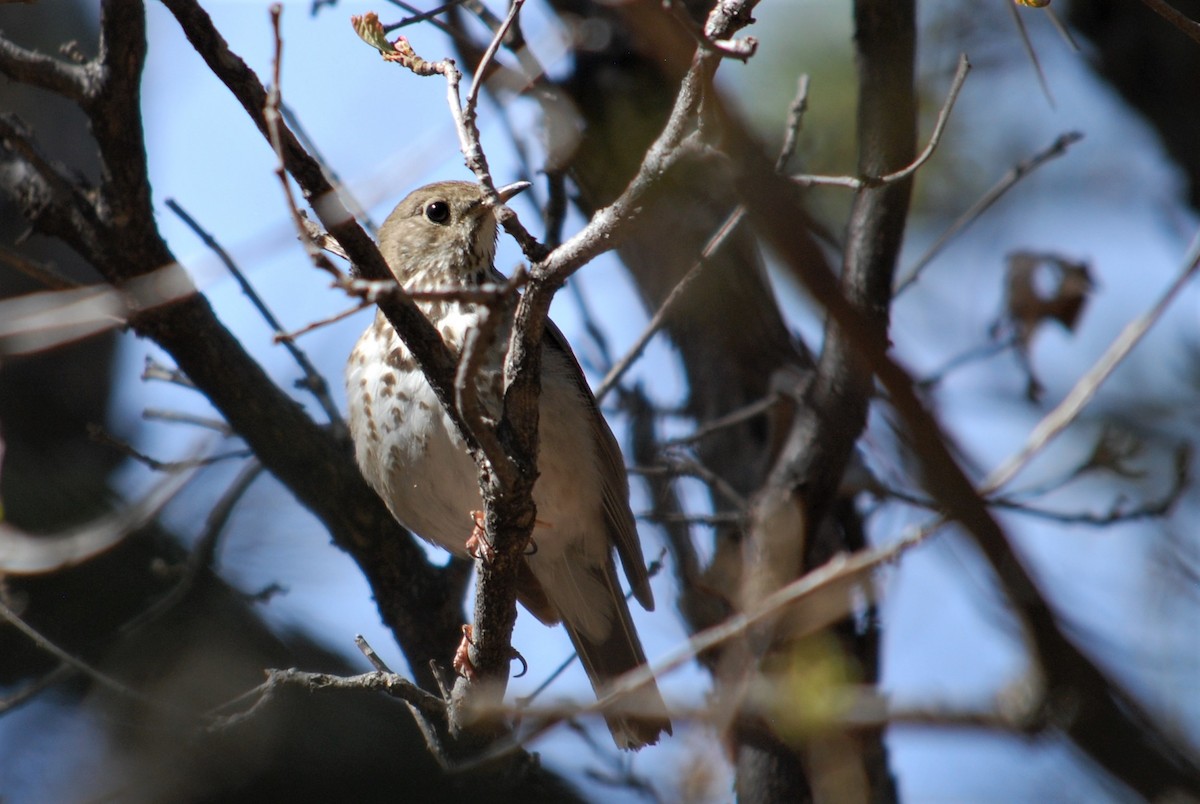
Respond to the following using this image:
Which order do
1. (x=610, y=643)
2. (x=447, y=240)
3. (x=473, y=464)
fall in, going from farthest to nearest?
1. (x=447, y=240)
2. (x=610, y=643)
3. (x=473, y=464)

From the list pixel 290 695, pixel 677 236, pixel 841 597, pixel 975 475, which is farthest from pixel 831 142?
pixel 975 475

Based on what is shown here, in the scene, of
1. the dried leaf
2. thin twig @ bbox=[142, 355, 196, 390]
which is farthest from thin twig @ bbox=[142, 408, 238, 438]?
the dried leaf

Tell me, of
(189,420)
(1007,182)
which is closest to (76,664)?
(189,420)

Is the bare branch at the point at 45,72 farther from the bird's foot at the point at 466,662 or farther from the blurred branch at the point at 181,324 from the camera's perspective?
the bird's foot at the point at 466,662

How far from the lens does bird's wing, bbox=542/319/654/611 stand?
4809 mm

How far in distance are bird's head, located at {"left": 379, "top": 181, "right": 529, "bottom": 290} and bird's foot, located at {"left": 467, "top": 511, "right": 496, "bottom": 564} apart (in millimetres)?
1202

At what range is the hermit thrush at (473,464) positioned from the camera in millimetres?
4430

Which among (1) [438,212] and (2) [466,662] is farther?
(1) [438,212]

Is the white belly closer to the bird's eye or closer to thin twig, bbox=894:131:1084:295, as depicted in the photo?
the bird's eye

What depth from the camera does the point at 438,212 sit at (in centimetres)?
535

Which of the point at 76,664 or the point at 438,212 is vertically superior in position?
the point at 438,212

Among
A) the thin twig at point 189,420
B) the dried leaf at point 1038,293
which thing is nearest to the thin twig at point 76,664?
the thin twig at point 189,420

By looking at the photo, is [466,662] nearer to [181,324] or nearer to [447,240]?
[181,324]

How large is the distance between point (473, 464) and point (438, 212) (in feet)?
5.05
